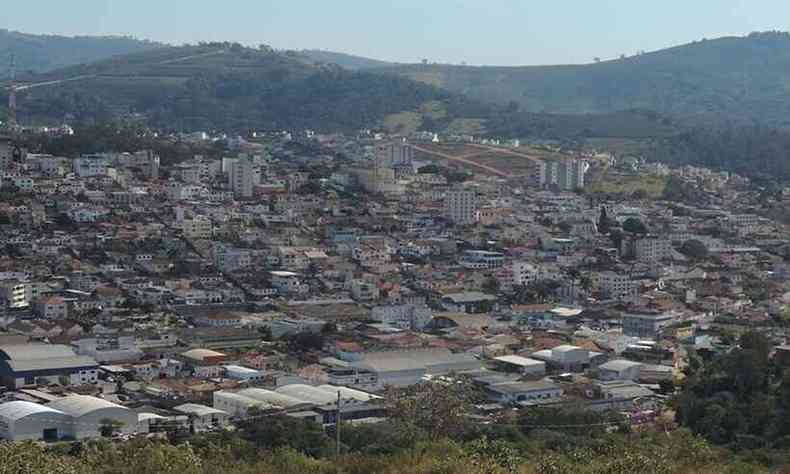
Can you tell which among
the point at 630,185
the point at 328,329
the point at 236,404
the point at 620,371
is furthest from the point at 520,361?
the point at 630,185

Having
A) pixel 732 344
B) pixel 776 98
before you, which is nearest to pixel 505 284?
pixel 732 344

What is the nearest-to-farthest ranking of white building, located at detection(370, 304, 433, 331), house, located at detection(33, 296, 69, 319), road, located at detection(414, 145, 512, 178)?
house, located at detection(33, 296, 69, 319), white building, located at detection(370, 304, 433, 331), road, located at detection(414, 145, 512, 178)

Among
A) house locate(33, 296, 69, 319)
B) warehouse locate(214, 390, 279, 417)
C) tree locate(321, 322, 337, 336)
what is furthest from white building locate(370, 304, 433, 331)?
warehouse locate(214, 390, 279, 417)

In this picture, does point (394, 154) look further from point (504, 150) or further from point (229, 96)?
point (229, 96)

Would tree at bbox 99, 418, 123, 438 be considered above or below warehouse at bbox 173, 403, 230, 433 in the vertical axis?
above

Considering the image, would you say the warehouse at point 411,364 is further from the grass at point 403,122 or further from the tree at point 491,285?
the grass at point 403,122

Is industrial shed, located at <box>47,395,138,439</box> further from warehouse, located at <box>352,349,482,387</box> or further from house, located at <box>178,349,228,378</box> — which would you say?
warehouse, located at <box>352,349,482,387</box>

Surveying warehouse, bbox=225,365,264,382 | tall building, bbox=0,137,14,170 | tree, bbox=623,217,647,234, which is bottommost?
warehouse, bbox=225,365,264,382
